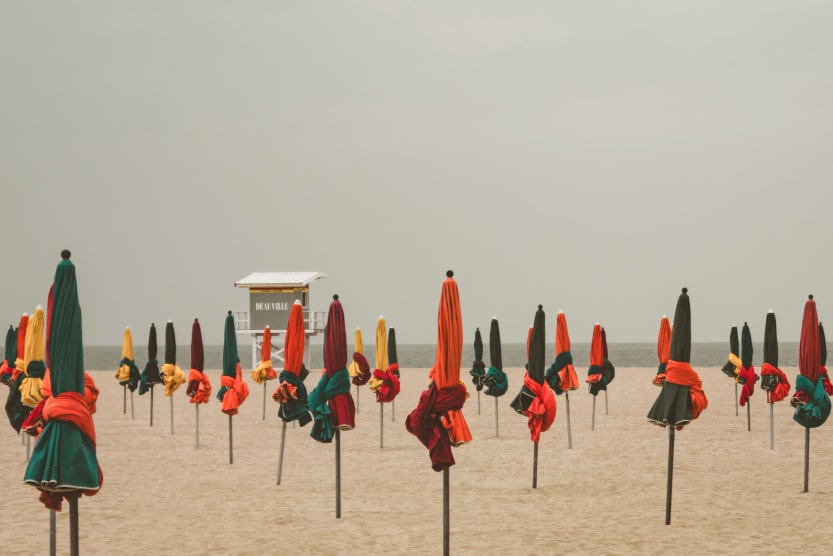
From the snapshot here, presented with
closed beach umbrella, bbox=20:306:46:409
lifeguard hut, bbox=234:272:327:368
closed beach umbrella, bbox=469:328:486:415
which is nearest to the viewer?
closed beach umbrella, bbox=20:306:46:409

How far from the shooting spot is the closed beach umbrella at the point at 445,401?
1040 cm

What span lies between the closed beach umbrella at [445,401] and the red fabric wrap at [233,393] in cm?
923

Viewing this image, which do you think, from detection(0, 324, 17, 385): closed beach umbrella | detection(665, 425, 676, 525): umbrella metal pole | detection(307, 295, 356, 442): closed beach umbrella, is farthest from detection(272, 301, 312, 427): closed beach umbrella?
detection(0, 324, 17, 385): closed beach umbrella

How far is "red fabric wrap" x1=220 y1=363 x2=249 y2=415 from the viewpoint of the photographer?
19031 millimetres

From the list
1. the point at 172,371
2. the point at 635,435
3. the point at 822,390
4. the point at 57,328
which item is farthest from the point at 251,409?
the point at 57,328

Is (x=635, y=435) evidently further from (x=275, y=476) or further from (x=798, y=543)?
(x=798, y=543)

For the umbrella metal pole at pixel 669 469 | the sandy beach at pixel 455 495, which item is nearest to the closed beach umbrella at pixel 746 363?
the sandy beach at pixel 455 495

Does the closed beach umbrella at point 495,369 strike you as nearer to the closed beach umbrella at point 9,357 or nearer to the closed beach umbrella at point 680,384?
the closed beach umbrella at point 680,384

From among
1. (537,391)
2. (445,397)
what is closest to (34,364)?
(445,397)

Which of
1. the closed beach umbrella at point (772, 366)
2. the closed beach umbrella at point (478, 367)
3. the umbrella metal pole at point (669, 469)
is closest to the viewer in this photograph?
the umbrella metal pole at point (669, 469)

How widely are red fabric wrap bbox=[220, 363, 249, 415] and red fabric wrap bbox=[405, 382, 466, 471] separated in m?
9.16

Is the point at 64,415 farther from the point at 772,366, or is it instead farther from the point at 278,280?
the point at 278,280

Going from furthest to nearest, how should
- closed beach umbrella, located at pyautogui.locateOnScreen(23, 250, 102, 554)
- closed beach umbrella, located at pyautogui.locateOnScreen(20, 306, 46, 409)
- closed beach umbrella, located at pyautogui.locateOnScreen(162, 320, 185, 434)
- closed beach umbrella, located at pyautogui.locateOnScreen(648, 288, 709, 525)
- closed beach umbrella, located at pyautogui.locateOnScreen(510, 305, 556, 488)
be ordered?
closed beach umbrella, located at pyautogui.locateOnScreen(162, 320, 185, 434), closed beach umbrella, located at pyautogui.locateOnScreen(510, 305, 556, 488), closed beach umbrella, located at pyautogui.locateOnScreen(20, 306, 46, 409), closed beach umbrella, located at pyautogui.locateOnScreen(648, 288, 709, 525), closed beach umbrella, located at pyautogui.locateOnScreen(23, 250, 102, 554)

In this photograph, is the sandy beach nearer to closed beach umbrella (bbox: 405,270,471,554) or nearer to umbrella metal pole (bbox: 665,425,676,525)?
umbrella metal pole (bbox: 665,425,676,525)
